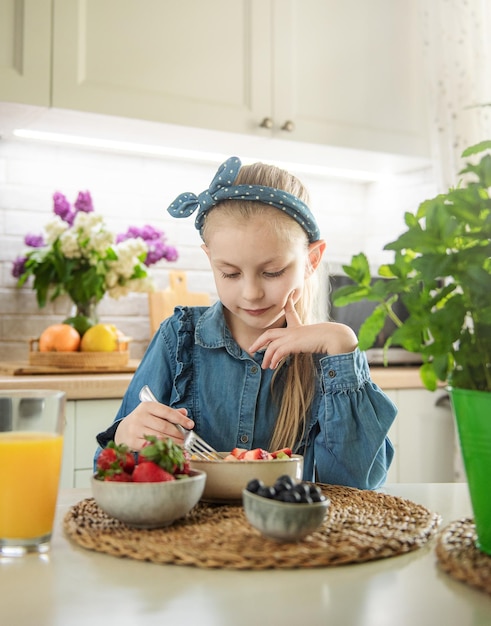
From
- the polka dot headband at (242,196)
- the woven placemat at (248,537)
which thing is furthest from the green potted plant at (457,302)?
the polka dot headband at (242,196)

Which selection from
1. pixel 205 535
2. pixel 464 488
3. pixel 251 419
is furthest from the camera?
pixel 251 419

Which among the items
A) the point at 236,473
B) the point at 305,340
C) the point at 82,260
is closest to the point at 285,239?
the point at 305,340

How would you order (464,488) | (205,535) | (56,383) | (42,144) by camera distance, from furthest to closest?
(42,144)
(56,383)
(464,488)
(205,535)

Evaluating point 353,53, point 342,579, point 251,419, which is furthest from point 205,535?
point 353,53

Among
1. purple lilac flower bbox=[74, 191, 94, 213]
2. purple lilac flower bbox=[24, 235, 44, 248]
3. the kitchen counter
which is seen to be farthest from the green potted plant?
purple lilac flower bbox=[24, 235, 44, 248]

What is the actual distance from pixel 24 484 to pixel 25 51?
1.81m

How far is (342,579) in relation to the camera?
2.33 feet

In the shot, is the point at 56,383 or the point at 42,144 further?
the point at 42,144

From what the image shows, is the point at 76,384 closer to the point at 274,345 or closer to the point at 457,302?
the point at 274,345

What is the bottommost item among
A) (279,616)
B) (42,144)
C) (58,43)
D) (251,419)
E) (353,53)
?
(279,616)

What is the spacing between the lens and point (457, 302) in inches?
28.6

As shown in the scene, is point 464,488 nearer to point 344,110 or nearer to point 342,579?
point 342,579

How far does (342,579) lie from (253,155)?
2337 millimetres

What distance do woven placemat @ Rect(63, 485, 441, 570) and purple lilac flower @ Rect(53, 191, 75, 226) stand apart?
1704mm
